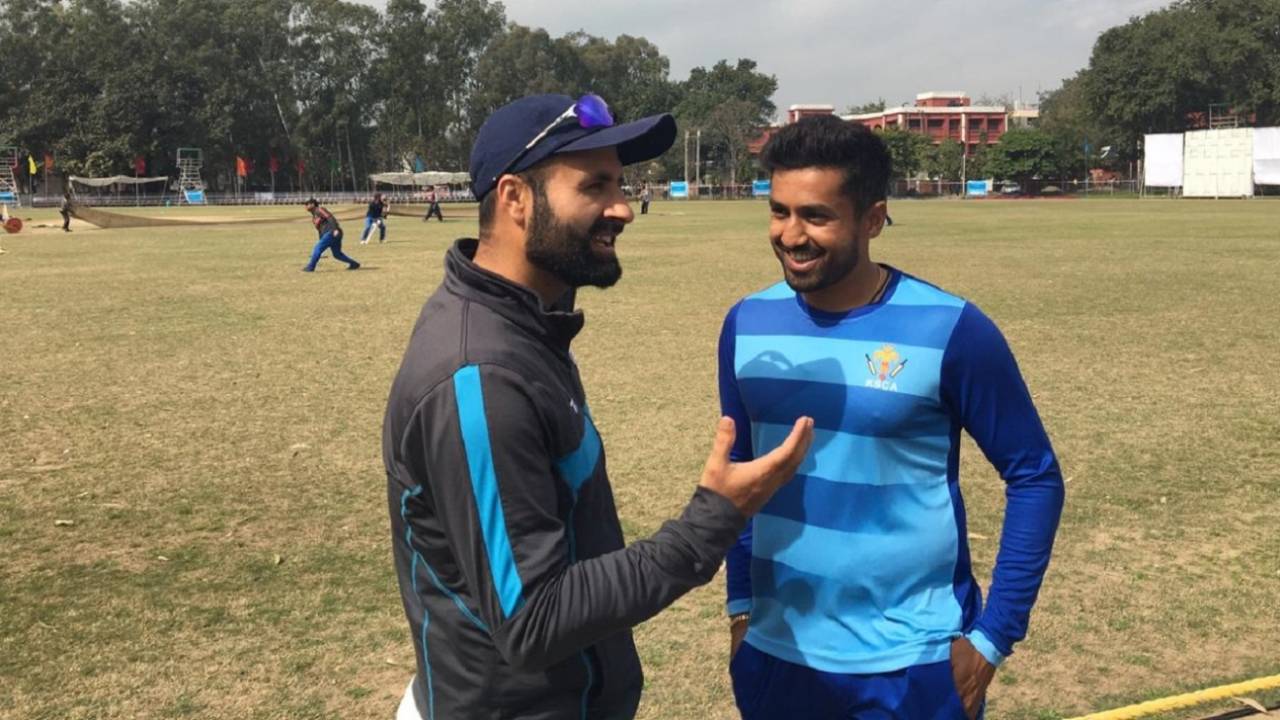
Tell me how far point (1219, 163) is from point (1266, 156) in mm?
2678

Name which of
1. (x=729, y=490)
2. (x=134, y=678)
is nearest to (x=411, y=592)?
(x=729, y=490)

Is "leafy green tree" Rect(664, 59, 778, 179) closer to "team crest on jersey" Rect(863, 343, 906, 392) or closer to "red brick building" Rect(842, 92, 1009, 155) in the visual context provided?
"red brick building" Rect(842, 92, 1009, 155)

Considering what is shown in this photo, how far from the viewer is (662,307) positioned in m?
15.4

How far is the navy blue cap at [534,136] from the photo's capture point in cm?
203

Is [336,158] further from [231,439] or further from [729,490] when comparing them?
A: [729,490]

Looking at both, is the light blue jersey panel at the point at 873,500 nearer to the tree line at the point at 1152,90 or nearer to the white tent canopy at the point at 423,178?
the white tent canopy at the point at 423,178

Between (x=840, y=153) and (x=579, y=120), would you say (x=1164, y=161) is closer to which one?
(x=840, y=153)

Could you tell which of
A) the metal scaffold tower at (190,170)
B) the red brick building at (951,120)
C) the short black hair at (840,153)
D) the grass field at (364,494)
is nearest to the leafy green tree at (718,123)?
the red brick building at (951,120)

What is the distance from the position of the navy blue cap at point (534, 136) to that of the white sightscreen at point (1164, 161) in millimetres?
79686

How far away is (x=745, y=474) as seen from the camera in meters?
1.88

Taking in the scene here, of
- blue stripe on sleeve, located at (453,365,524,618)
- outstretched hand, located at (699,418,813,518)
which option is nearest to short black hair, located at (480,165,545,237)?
blue stripe on sleeve, located at (453,365,524,618)

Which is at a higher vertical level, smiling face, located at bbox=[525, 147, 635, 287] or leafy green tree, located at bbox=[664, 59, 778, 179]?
leafy green tree, located at bbox=[664, 59, 778, 179]

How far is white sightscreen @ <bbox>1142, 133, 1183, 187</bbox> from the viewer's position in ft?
236

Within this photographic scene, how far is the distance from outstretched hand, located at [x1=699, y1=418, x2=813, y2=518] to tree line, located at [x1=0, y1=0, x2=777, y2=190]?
8979cm
